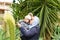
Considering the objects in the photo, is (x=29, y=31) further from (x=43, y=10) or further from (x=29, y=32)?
(x=43, y=10)

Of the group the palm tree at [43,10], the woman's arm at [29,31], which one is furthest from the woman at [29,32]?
the palm tree at [43,10]

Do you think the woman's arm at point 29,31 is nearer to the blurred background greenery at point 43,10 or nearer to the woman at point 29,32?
the woman at point 29,32

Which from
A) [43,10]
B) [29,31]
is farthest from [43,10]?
[29,31]

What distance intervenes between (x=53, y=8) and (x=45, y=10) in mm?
236

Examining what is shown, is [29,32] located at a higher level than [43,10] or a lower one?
higher

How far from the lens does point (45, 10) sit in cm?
570

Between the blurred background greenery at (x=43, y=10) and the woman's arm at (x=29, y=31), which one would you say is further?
the blurred background greenery at (x=43, y=10)

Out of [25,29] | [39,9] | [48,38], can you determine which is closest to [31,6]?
[39,9]

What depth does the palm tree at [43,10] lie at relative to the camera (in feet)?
18.1

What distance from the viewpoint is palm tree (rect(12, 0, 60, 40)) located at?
553 centimetres

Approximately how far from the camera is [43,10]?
18.8ft

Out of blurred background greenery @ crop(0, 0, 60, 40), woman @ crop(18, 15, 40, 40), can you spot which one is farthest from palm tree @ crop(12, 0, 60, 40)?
woman @ crop(18, 15, 40, 40)

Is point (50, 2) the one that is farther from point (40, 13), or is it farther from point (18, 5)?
point (18, 5)

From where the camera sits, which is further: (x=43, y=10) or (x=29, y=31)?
(x=43, y=10)
